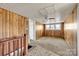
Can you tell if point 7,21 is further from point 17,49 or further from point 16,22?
point 17,49

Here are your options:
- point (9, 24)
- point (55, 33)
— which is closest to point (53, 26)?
point (55, 33)

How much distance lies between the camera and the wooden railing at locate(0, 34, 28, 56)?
10.2 ft

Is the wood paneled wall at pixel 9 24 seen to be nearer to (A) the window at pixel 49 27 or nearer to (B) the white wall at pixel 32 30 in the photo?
(B) the white wall at pixel 32 30

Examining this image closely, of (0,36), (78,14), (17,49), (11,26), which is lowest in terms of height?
(17,49)

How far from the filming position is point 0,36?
10.8ft

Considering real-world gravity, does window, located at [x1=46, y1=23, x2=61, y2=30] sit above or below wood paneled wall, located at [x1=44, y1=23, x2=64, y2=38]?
above

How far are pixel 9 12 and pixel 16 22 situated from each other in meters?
0.63

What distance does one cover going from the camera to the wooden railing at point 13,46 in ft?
10.2

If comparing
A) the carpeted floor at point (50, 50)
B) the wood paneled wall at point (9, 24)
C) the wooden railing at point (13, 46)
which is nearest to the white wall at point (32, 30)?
the carpeted floor at point (50, 50)

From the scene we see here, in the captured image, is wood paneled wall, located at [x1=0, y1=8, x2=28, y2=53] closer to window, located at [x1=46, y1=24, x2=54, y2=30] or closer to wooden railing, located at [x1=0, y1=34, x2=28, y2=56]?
wooden railing, located at [x1=0, y1=34, x2=28, y2=56]

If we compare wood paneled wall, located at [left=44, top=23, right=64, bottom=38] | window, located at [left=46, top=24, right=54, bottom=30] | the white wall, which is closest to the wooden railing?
the white wall

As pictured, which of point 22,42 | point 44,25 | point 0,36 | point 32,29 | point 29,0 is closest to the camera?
point 29,0

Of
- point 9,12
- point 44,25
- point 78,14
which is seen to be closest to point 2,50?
point 9,12

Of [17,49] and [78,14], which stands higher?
[78,14]
